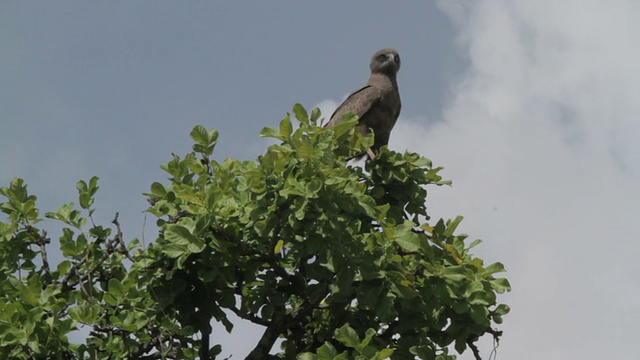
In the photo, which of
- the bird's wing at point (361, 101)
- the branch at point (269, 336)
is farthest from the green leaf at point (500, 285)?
the bird's wing at point (361, 101)

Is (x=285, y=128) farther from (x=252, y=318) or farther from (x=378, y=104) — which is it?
(x=378, y=104)

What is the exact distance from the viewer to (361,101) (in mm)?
11219

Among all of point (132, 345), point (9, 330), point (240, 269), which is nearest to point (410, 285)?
point (240, 269)

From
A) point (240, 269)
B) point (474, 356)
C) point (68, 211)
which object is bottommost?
point (474, 356)

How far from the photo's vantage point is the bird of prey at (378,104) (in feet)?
36.3

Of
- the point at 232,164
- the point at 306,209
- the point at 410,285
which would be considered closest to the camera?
the point at 306,209

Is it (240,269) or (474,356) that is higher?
(240,269)

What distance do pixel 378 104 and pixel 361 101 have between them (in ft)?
0.76

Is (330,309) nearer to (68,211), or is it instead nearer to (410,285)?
(410,285)

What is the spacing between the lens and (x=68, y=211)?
7840 mm

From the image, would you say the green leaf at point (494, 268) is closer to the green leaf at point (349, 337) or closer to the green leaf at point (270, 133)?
the green leaf at point (349, 337)

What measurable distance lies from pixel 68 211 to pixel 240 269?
1817 millimetres

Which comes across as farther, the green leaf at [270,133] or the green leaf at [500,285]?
the green leaf at [500,285]

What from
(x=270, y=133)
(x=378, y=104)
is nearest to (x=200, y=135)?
(x=270, y=133)
